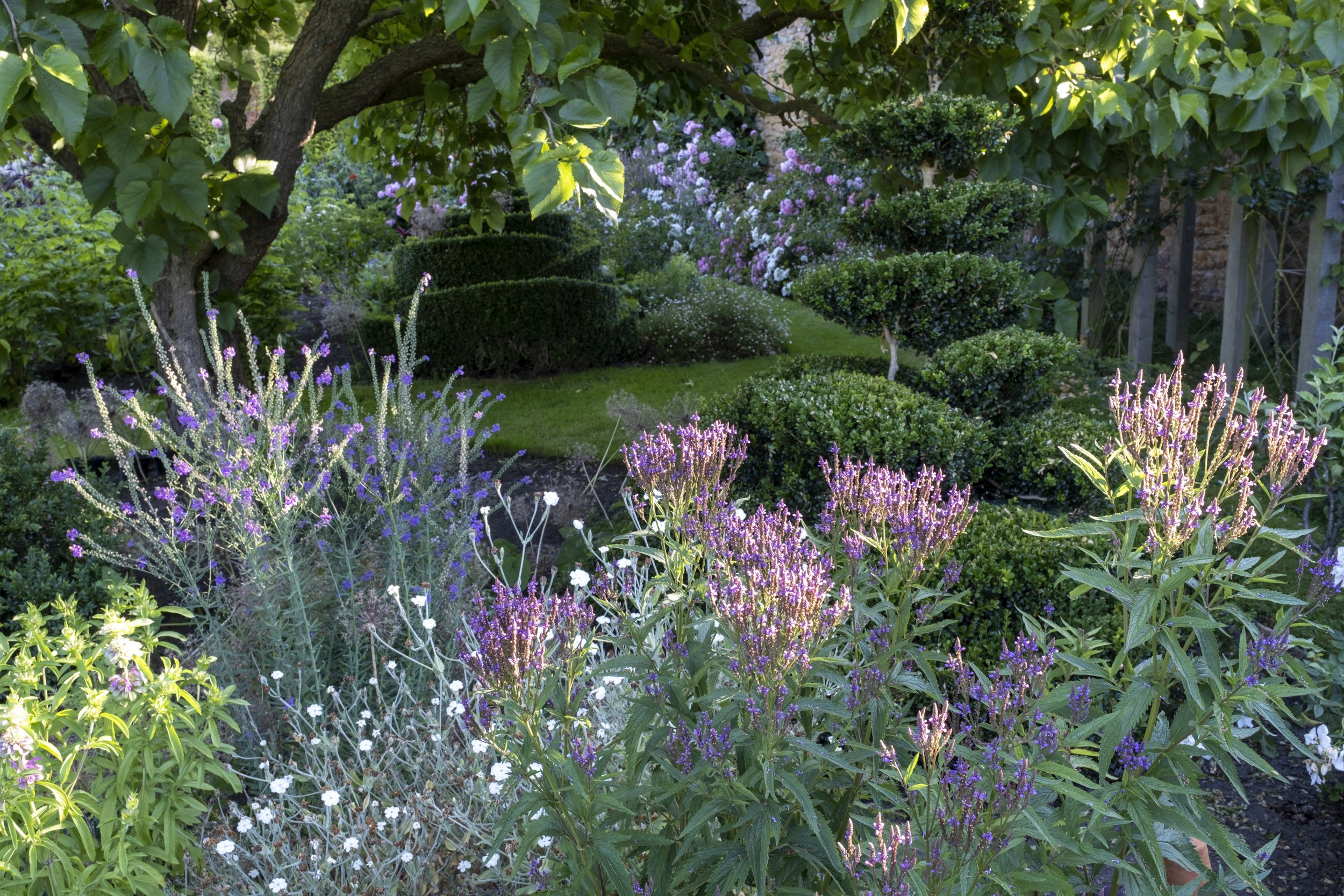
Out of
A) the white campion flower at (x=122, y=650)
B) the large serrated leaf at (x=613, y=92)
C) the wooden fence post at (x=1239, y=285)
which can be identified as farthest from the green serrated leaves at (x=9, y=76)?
the wooden fence post at (x=1239, y=285)

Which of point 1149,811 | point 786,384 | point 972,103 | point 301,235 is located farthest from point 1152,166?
point 301,235

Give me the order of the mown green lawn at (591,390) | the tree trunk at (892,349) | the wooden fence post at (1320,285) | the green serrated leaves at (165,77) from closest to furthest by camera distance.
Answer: the green serrated leaves at (165,77) → the tree trunk at (892,349) → the wooden fence post at (1320,285) → the mown green lawn at (591,390)

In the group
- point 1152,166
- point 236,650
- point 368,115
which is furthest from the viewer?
point 368,115

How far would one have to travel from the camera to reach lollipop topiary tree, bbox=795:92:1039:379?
153 inches

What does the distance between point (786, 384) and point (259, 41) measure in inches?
147

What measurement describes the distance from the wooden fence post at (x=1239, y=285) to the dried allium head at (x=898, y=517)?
15.4 feet

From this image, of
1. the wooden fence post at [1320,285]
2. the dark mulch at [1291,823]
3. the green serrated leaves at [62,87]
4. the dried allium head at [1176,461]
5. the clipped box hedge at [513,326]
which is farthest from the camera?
the clipped box hedge at [513,326]

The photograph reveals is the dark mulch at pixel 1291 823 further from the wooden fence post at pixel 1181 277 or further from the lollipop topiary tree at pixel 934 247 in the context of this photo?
the wooden fence post at pixel 1181 277

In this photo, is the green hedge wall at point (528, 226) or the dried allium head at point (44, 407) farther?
the green hedge wall at point (528, 226)

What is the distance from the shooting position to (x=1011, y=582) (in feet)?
9.57

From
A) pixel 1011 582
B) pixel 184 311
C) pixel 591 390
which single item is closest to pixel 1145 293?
pixel 591 390

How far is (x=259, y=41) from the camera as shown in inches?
217

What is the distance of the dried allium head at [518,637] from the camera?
5.24 ft

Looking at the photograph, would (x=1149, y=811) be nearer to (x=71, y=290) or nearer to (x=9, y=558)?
(x=9, y=558)
